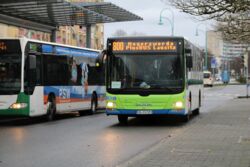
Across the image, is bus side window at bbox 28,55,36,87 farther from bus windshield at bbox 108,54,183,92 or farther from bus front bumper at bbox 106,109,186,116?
bus front bumper at bbox 106,109,186,116

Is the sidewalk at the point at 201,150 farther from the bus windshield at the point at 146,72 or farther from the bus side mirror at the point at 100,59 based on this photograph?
the bus side mirror at the point at 100,59

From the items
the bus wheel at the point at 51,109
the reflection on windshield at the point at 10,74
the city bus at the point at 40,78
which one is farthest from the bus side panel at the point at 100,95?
the reflection on windshield at the point at 10,74

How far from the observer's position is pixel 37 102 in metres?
19.8

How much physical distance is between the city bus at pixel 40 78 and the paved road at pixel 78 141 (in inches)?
30.2

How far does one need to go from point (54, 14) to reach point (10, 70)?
953 cm

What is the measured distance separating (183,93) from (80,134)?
3845 mm

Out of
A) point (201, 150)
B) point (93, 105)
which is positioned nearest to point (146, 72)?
point (201, 150)

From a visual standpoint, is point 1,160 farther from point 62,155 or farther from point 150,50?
point 150,50

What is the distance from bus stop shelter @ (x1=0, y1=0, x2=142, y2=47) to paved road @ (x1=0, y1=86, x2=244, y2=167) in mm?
6219

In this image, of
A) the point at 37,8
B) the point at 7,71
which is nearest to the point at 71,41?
the point at 37,8

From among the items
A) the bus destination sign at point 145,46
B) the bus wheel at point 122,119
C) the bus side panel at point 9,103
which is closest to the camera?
the bus destination sign at point 145,46

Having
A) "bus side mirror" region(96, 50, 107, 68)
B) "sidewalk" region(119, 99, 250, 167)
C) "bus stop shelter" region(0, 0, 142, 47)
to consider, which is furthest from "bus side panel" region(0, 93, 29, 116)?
"bus stop shelter" region(0, 0, 142, 47)

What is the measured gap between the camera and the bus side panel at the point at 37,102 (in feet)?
63.8

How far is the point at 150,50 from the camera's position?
61.7 feet
